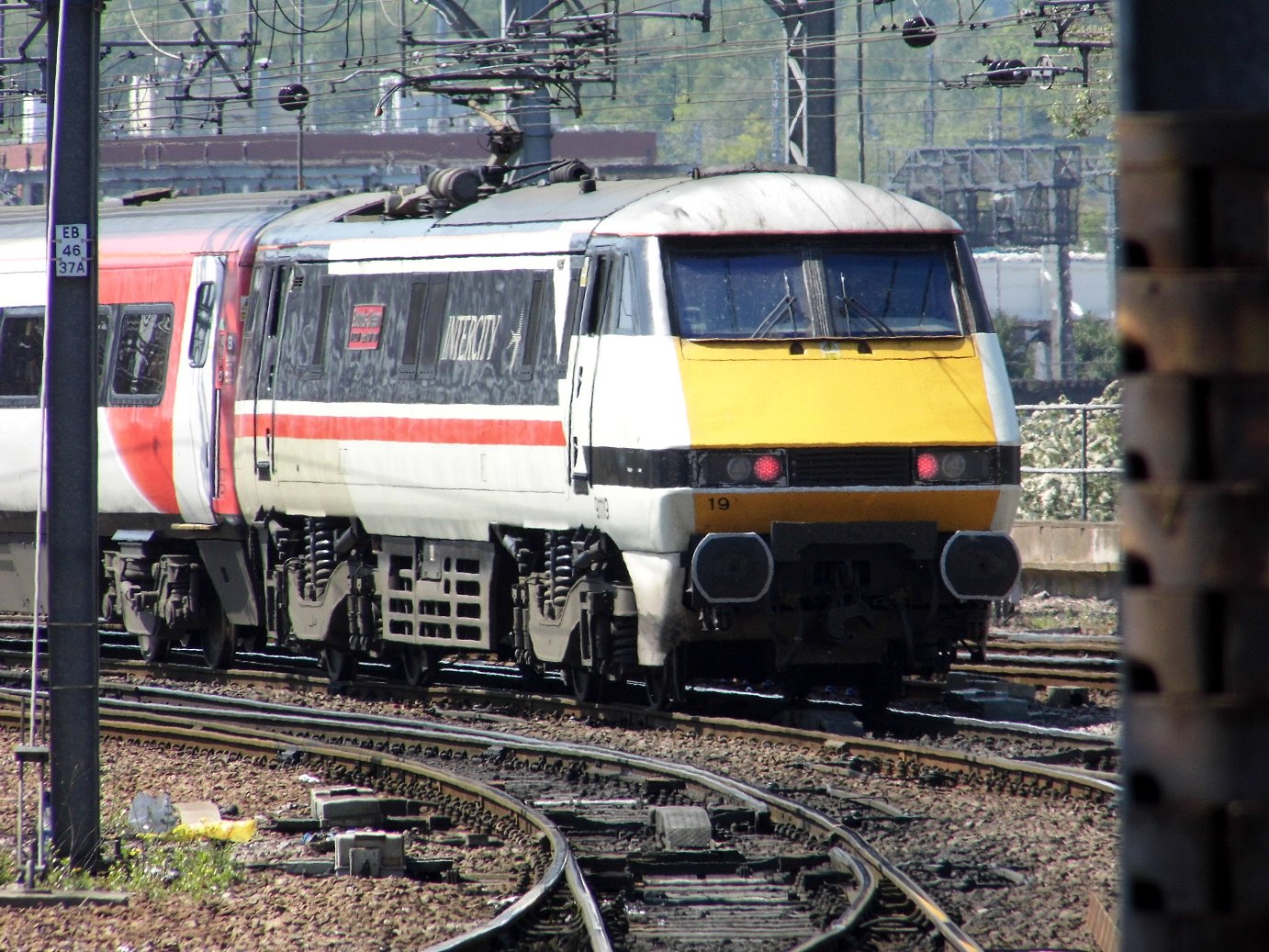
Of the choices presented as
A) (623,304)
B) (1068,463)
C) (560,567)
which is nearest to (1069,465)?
(1068,463)

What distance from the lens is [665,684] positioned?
13047 millimetres

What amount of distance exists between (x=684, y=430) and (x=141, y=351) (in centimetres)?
614

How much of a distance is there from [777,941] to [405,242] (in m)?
7.95

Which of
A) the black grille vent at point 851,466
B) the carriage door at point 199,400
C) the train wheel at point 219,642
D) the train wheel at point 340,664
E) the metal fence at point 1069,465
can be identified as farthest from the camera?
the metal fence at point 1069,465

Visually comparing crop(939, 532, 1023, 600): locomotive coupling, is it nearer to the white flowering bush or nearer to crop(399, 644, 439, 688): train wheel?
crop(399, 644, 439, 688): train wheel

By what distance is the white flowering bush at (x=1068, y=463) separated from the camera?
22.8 meters

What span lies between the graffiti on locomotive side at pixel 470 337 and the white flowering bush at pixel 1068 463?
1016cm

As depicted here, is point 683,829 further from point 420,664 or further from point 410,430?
point 420,664

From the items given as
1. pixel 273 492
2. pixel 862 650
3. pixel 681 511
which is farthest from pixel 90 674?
pixel 273 492

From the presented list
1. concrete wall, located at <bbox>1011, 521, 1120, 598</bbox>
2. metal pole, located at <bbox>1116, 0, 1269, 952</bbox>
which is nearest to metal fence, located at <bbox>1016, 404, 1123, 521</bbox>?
concrete wall, located at <bbox>1011, 521, 1120, 598</bbox>

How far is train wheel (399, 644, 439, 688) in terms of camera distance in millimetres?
14875

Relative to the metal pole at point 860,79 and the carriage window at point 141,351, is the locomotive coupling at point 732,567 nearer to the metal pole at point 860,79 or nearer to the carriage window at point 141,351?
the carriage window at point 141,351

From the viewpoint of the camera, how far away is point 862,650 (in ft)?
41.3

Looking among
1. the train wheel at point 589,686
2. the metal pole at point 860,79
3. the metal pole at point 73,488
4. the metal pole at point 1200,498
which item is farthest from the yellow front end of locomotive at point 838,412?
the metal pole at point 860,79
